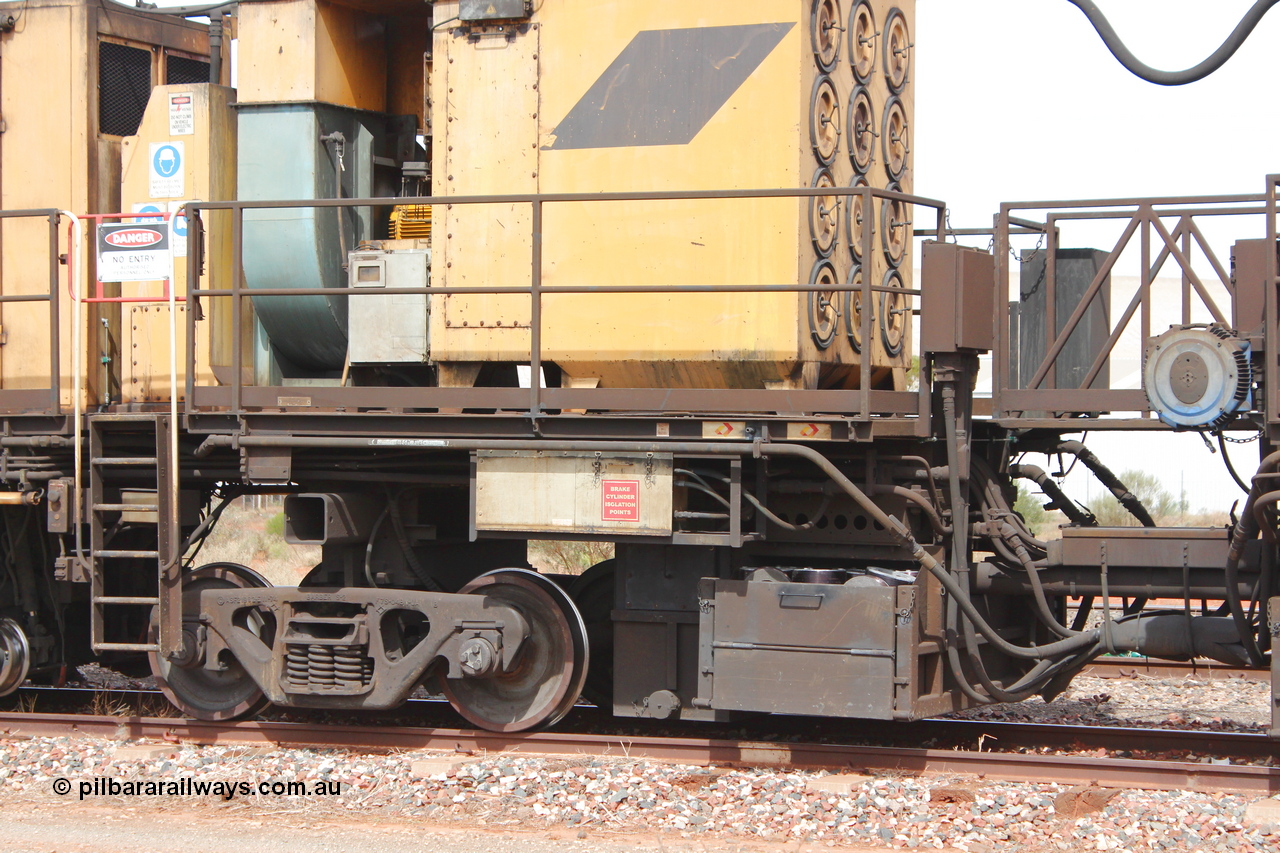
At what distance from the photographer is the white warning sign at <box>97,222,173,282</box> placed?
743 cm

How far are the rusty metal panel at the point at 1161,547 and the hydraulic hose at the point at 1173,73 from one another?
2490 mm

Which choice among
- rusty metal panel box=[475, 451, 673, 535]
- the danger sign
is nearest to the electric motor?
rusty metal panel box=[475, 451, 673, 535]

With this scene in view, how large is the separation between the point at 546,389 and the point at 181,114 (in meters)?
3.18

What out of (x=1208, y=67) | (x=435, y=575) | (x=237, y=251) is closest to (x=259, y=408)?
(x=237, y=251)

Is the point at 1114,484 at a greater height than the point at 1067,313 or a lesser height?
lesser

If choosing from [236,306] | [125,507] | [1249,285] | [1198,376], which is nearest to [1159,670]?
[1198,376]

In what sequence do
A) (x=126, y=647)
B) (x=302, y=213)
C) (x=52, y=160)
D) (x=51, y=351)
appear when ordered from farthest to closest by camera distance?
(x=52, y=160) → (x=302, y=213) → (x=51, y=351) → (x=126, y=647)

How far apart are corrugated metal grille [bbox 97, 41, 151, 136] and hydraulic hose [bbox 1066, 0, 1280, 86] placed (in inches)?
230

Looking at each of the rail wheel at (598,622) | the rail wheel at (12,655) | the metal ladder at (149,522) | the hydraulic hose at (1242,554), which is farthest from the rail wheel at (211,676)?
the hydraulic hose at (1242,554)

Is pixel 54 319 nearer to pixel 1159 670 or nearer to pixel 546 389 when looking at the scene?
pixel 546 389

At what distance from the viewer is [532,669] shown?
23.9 feet

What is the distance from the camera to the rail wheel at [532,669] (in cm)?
713

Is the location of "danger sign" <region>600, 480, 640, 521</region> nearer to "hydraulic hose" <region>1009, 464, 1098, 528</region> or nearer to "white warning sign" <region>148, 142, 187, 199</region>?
"hydraulic hose" <region>1009, 464, 1098, 528</region>

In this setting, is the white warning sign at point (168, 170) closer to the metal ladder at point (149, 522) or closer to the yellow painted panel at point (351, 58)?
the yellow painted panel at point (351, 58)
